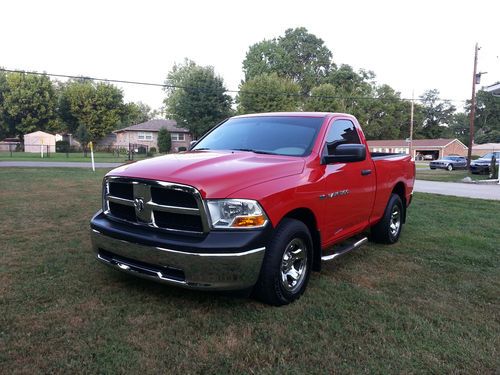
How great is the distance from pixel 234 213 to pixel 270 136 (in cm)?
157

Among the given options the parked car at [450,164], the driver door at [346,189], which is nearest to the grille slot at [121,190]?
the driver door at [346,189]

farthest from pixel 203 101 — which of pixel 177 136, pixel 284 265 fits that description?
pixel 284 265

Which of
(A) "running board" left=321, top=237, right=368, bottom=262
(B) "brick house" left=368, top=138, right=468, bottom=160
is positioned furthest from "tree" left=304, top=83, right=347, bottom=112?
(A) "running board" left=321, top=237, right=368, bottom=262

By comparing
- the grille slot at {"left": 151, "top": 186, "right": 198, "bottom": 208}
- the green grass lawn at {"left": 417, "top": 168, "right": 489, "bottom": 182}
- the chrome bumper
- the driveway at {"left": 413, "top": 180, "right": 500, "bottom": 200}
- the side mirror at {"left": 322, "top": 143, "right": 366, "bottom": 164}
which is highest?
the side mirror at {"left": 322, "top": 143, "right": 366, "bottom": 164}

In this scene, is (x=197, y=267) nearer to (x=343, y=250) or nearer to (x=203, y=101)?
(x=343, y=250)

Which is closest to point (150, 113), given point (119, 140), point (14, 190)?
point (119, 140)

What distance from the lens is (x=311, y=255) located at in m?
3.92

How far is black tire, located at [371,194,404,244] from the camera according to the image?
19.0 feet

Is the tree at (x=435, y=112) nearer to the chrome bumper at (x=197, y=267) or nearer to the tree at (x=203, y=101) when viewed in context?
the tree at (x=203, y=101)

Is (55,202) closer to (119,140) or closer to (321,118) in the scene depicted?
(321,118)

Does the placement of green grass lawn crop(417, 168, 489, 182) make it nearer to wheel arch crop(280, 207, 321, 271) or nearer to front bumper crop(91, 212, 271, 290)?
wheel arch crop(280, 207, 321, 271)

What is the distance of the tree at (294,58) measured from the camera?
71375 millimetres

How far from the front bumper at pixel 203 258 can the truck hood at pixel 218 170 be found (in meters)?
0.39

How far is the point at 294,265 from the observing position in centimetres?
381
